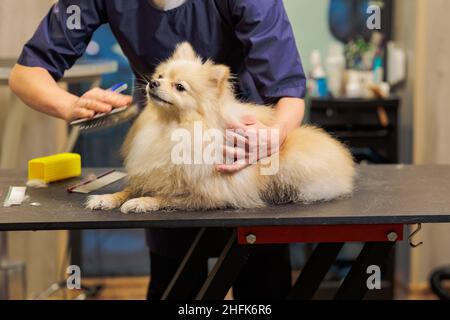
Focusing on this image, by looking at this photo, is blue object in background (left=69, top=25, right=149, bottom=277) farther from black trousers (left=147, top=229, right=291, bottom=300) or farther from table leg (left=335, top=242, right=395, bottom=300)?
table leg (left=335, top=242, right=395, bottom=300)

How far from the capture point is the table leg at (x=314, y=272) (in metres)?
1.64

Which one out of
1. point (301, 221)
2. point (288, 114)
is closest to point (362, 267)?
point (301, 221)

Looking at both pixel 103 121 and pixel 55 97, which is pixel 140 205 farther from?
pixel 55 97

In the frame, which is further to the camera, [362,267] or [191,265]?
[191,265]

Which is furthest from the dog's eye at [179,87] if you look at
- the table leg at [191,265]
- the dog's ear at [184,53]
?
the table leg at [191,265]

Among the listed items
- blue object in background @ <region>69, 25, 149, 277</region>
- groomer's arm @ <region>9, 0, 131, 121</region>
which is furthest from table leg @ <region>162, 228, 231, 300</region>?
blue object in background @ <region>69, 25, 149, 277</region>

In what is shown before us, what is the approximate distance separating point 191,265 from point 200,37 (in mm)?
559

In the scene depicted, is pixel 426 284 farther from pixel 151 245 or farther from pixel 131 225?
pixel 131 225

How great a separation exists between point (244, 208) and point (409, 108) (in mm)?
1721

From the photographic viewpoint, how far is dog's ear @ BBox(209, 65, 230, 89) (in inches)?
55.0

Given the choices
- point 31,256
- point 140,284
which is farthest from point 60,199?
point 140,284

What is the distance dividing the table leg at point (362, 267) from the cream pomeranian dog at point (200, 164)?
14cm

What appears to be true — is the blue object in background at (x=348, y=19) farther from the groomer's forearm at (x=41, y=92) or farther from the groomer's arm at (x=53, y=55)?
the groomer's forearm at (x=41, y=92)

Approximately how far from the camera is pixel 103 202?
4.67 ft
